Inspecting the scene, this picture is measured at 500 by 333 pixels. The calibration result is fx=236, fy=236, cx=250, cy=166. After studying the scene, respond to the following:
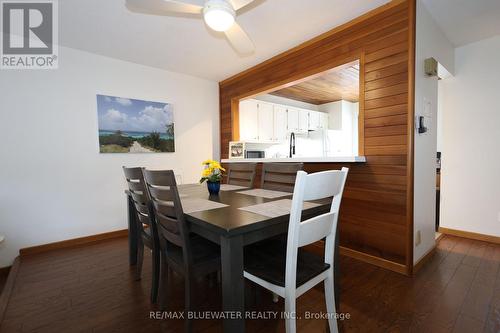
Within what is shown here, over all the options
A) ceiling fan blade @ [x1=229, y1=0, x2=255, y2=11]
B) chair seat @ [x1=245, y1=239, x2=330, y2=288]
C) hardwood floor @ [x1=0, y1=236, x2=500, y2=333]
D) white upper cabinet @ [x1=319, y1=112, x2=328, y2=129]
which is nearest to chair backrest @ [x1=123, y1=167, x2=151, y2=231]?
hardwood floor @ [x1=0, y1=236, x2=500, y2=333]

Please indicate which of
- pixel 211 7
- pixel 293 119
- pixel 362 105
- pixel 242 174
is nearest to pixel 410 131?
pixel 362 105

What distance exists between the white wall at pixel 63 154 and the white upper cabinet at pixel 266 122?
1.71m

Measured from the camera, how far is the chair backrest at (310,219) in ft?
3.38

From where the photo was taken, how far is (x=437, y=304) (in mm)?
1630

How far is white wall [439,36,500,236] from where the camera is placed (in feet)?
8.96

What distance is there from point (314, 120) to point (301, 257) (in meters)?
4.51

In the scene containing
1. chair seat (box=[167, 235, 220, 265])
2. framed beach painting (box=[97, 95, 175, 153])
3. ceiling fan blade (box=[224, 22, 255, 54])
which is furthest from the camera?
framed beach painting (box=[97, 95, 175, 153])

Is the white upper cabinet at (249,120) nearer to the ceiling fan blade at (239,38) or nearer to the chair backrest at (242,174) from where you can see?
the chair backrest at (242,174)

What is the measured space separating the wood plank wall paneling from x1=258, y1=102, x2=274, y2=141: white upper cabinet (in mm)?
1882

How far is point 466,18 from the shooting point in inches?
90.2

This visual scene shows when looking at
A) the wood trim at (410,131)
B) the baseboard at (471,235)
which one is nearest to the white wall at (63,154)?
the wood trim at (410,131)

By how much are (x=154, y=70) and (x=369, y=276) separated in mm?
3682

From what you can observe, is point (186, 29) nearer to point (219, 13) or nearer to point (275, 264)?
point (219, 13)

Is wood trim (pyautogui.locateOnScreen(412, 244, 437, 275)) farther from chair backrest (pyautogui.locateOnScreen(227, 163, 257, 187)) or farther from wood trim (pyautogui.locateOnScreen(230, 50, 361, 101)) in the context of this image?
wood trim (pyautogui.locateOnScreen(230, 50, 361, 101))
